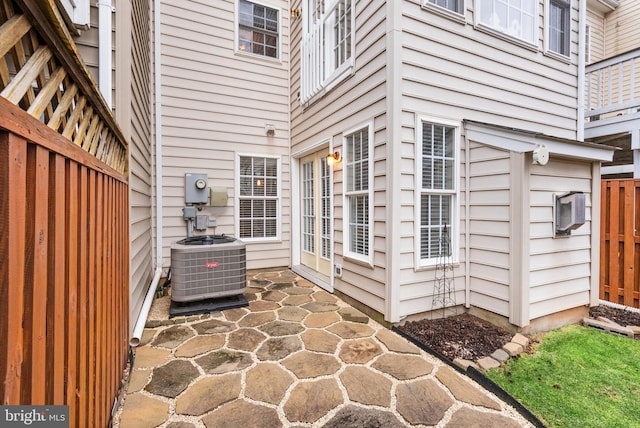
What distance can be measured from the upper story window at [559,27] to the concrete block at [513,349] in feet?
14.4

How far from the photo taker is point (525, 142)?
9.62ft

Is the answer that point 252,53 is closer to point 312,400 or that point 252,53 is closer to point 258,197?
point 258,197

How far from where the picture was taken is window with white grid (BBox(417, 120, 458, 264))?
3328mm

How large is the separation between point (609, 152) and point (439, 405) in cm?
389

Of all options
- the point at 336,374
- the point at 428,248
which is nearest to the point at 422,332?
the point at 428,248

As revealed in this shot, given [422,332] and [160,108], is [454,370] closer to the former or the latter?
[422,332]

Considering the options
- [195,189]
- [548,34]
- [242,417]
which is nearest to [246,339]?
[242,417]

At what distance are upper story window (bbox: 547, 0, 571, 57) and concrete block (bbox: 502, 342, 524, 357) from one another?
4404mm

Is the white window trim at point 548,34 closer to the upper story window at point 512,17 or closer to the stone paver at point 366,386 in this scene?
the upper story window at point 512,17

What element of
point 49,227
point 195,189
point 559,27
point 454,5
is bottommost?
point 49,227

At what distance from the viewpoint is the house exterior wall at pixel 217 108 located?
4980mm

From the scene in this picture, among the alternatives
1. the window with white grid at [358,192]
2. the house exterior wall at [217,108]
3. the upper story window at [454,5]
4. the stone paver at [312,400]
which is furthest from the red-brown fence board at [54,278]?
the upper story window at [454,5]

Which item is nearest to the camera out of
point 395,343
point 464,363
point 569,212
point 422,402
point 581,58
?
point 422,402

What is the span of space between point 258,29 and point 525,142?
17.5ft
